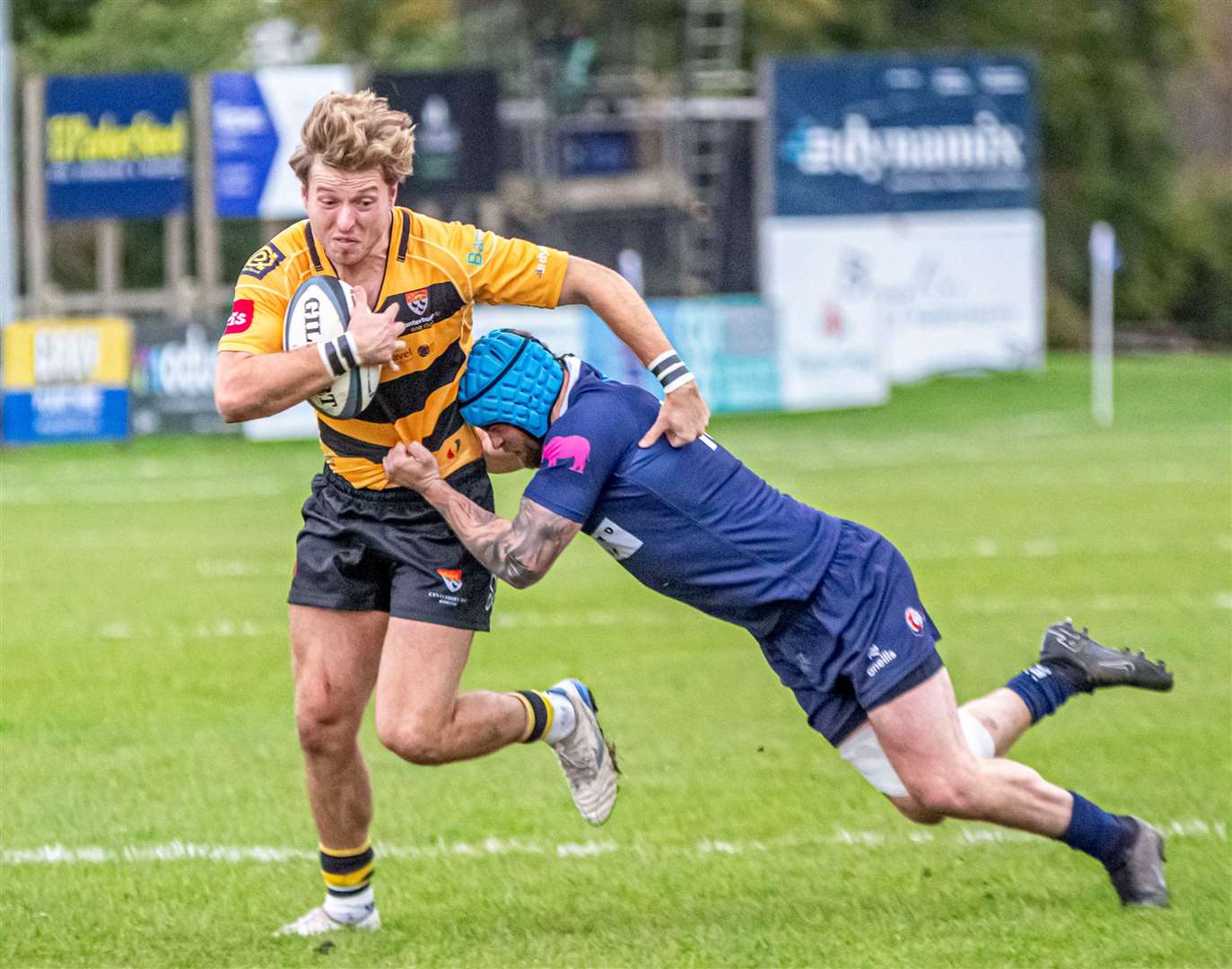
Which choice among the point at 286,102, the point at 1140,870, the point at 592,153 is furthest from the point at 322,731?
the point at 592,153

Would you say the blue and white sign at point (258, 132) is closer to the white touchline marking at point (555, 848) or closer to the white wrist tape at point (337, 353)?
the white touchline marking at point (555, 848)

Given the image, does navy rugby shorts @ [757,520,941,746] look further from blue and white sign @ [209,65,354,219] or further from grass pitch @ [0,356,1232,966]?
blue and white sign @ [209,65,354,219]

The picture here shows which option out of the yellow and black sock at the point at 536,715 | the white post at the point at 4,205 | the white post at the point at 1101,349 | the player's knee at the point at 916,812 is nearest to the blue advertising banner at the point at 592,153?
the white post at the point at 1101,349

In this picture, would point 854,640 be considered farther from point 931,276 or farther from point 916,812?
point 931,276

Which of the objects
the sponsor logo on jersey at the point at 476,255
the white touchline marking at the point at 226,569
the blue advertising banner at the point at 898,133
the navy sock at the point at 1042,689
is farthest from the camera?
the blue advertising banner at the point at 898,133

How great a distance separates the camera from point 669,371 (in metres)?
5.74

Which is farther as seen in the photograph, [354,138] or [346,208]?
[346,208]

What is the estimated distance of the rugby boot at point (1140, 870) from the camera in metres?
5.98

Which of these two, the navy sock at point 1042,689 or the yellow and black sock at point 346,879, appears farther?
the navy sock at point 1042,689

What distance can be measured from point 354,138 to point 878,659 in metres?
1.98

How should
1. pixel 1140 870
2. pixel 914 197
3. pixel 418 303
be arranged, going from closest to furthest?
1. pixel 418 303
2. pixel 1140 870
3. pixel 914 197

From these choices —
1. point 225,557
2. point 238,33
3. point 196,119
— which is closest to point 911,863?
point 225,557

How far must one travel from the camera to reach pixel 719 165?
37.0 m

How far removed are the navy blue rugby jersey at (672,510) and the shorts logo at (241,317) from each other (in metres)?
0.87
